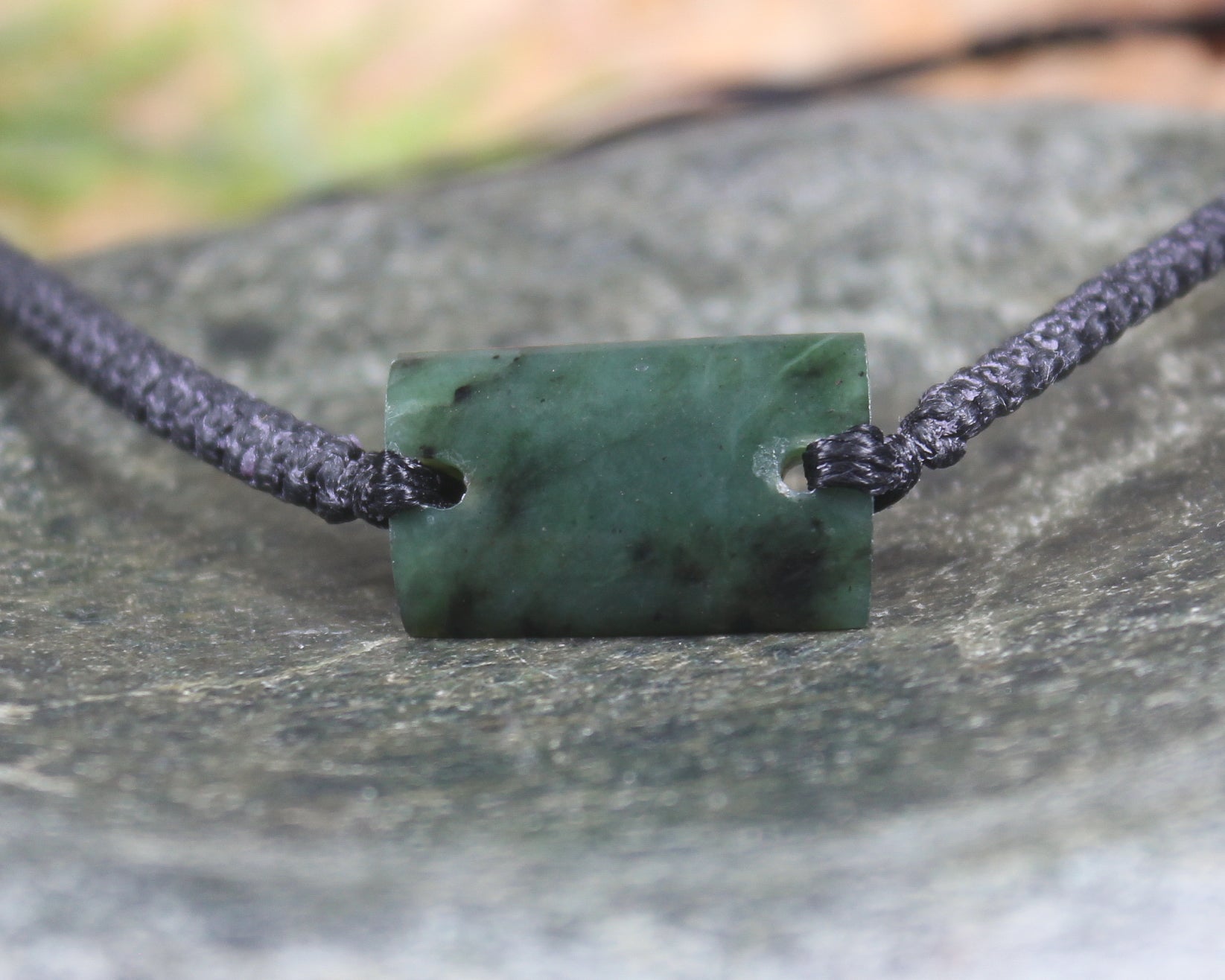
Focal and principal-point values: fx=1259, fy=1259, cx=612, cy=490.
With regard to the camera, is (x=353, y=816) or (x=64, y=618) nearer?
(x=353, y=816)

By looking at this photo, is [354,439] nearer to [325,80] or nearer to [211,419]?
[211,419]

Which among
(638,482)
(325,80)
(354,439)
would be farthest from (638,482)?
(325,80)

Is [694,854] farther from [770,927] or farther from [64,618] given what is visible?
[64,618]

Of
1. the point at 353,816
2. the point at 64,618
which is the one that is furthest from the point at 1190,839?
the point at 64,618

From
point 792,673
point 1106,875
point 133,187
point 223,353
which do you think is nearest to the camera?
point 1106,875

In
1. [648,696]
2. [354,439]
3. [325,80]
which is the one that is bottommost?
[648,696]

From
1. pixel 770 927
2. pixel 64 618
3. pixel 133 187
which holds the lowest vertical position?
pixel 770 927
